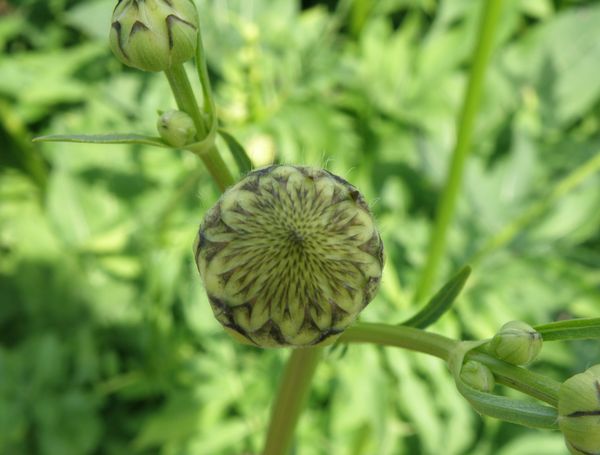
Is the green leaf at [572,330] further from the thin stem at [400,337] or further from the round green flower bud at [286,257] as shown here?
the round green flower bud at [286,257]

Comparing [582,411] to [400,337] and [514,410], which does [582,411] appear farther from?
[400,337]

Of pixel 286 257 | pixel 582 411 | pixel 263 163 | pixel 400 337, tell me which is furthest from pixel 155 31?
pixel 263 163

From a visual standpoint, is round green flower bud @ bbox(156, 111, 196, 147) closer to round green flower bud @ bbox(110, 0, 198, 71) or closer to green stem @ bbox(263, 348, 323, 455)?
round green flower bud @ bbox(110, 0, 198, 71)

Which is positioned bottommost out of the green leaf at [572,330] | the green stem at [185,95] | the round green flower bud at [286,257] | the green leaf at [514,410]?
the green leaf at [514,410]

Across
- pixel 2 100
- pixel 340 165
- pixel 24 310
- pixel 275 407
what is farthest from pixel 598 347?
pixel 2 100

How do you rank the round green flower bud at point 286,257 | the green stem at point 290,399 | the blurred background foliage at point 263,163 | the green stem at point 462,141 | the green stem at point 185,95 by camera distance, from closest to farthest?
1. the round green flower bud at point 286,257
2. the green stem at point 185,95
3. the green stem at point 290,399
4. the green stem at point 462,141
5. the blurred background foliage at point 263,163

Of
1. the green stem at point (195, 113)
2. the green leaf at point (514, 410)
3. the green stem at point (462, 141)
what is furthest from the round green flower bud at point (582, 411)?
the green stem at point (462, 141)
